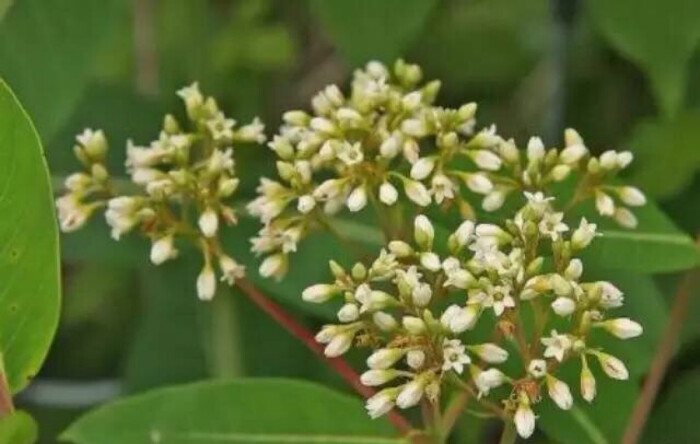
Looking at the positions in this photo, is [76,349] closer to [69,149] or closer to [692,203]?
[69,149]

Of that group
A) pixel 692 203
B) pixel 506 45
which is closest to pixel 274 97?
pixel 506 45

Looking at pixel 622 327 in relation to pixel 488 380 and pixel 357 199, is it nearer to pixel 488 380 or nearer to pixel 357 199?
pixel 488 380

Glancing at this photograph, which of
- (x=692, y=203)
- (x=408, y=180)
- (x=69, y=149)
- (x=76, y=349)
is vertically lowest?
(x=76, y=349)

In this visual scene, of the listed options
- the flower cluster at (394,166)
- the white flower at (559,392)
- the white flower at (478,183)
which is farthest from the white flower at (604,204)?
the white flower at (559,392)

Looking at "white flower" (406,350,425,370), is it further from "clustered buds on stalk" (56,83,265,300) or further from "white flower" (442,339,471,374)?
"clustered buds on stalk" (56,83,265,300)

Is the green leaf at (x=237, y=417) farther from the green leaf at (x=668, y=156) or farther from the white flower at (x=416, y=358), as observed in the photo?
the green leaf at (x=668, y=156)

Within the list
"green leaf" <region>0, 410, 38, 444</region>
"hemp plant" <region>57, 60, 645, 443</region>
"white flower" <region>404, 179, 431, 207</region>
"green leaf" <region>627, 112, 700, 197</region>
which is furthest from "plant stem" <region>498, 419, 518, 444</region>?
"green leaf" <region>627, 112, 700, 197</region>
